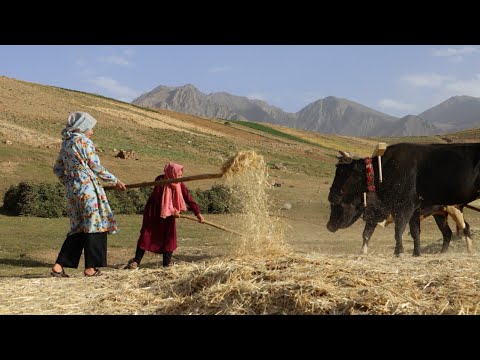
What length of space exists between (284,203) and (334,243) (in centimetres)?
852

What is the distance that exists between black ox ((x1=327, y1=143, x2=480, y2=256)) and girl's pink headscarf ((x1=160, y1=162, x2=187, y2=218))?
2643 mm

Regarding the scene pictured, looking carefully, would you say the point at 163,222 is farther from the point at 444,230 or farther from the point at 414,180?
the point at 444,230

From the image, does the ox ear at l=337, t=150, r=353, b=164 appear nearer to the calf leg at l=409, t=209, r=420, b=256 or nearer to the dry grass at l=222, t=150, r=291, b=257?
the calf leg at l=409, t=209, r=420, b=256

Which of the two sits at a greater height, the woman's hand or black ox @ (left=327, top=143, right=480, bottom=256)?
black ox @ (left=327, top=143, right=480, bottom=256)

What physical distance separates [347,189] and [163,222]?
10.0ft

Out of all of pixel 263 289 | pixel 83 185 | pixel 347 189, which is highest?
pixel 347 189

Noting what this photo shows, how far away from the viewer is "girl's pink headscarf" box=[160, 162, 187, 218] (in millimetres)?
8422

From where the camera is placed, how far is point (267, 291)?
478 centimetres

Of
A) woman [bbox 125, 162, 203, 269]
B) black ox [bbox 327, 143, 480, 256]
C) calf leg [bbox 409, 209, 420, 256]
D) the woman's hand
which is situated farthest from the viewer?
calf leg [bbox 409, 209, 420, 256]

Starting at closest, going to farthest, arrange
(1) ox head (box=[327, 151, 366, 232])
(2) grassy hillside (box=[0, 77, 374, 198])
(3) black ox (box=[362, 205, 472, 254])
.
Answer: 1. (1) ox head (box=[327, 151, 366, 232])
2. (3) black ox (box=[362, 205, 472, 254])
3. (2) grassy hillside (box=[0, 77, 374, 198])

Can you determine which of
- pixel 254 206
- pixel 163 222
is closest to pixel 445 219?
pixel 254 206

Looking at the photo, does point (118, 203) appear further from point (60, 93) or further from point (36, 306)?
point (60, 93)

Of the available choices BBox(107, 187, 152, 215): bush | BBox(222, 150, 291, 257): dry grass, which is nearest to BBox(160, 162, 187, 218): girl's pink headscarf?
BBox(222, 150, 291, 257): dry grass

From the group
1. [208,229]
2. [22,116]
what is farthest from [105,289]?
[22,116]
